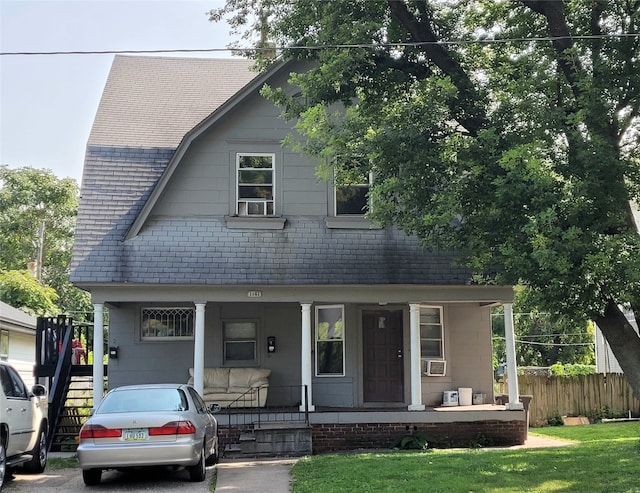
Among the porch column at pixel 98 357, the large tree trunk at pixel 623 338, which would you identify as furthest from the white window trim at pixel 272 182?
the large tree trunk at pixel 623 338

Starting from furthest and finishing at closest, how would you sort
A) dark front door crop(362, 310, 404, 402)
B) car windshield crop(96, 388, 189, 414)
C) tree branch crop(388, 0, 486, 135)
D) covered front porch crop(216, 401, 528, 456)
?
dark front door crop(362, 310, 404, 402), covered front porch crop(216, 401, 528, 456), tree branch crop(388, 0, 486, 135), car windshield crop(96, 388, 189, 414)

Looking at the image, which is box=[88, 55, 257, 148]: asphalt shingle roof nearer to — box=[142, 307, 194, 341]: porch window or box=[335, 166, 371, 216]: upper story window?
box=[335, 166, 371, 216]: upper story window

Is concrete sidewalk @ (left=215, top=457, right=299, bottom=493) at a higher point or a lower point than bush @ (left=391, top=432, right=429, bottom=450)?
lower

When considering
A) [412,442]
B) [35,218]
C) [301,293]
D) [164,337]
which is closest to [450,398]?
[412,442]

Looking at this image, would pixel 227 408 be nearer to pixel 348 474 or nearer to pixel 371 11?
pixel 348 474

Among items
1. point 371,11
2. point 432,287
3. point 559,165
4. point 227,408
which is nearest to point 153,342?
point 227,408

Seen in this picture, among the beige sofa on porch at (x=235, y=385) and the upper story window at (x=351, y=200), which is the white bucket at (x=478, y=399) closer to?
the beige sofa on porch at (x=235, y=385)

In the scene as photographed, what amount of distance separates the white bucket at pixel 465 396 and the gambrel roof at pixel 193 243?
9.48 ft

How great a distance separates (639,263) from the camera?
10094mm

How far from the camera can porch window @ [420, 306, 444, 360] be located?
18.0 metres

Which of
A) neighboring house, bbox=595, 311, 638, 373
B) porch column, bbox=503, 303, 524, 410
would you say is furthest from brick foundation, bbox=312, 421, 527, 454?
neighboring house, bbox=595, 311, 638, 373

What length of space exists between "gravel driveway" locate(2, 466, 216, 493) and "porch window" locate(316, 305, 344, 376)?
5916 mm

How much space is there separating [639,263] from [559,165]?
1937mm

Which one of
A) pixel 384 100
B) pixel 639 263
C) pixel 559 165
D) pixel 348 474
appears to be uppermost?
pixel 384 100
